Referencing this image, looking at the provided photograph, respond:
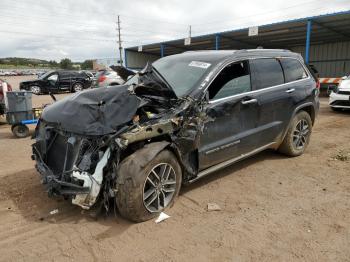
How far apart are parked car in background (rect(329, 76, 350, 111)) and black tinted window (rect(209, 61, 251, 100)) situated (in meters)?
7.38

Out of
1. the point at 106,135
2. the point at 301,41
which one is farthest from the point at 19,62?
the point at 106,135

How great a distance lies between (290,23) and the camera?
1789cm

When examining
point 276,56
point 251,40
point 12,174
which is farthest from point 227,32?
point 12,174

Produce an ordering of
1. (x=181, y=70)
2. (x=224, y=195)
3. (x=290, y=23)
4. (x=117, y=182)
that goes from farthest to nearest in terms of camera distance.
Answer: (x=290, y=23) < (x=181, y=70) < (x=224, y=195) < (x=117, y=182)

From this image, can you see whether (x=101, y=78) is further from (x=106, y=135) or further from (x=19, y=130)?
(x=106, y=135)

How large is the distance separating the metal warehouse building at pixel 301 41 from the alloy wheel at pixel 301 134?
1249 centimetres

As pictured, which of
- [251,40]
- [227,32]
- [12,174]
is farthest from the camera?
[251,40]

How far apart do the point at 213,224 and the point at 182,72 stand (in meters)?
2.11

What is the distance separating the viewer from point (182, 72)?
14.1ft

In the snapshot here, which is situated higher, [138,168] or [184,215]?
[138,168]

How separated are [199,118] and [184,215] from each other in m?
1.16

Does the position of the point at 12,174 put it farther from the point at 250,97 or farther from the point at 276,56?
the point at 276,56

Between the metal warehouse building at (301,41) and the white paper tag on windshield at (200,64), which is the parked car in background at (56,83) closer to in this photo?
the metal warehouse building at (301,41)

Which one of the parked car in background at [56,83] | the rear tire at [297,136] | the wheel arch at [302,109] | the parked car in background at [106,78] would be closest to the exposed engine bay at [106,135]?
the wheel arch at [302,109]
